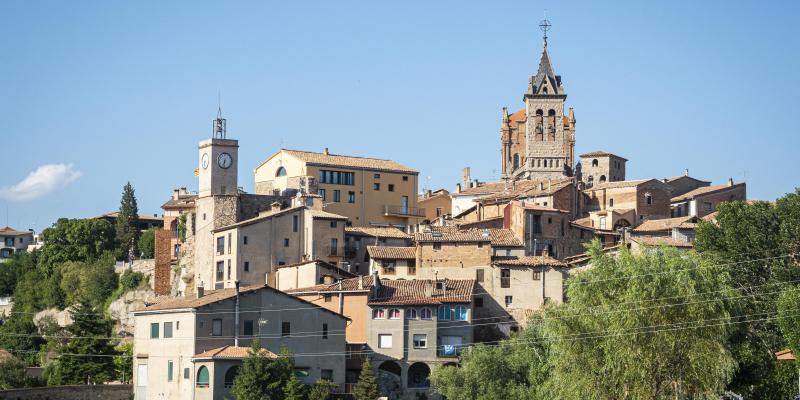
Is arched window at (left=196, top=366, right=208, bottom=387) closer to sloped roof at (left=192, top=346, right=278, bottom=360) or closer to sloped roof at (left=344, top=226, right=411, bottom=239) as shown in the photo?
sloped roof at (left=192, top=346, right=278, bottom=360)

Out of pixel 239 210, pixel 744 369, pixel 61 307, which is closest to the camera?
pixel 744 369

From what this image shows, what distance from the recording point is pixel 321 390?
71188mm

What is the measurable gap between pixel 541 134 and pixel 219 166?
59757 mm

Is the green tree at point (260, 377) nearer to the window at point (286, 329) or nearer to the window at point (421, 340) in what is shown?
the window at point (286, 329)

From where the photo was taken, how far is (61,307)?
4414 inches

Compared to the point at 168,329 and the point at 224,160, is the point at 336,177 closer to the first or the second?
the point at 224,160

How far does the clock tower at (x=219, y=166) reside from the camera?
92.2 m

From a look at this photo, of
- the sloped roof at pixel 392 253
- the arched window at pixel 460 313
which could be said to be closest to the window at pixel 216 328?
the arched window at pixel 460 313

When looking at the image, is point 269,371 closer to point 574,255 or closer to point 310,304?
point 310,304

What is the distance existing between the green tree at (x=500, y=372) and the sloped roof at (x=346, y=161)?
1238 inches

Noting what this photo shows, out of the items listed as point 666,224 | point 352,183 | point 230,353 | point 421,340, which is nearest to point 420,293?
point 421,340

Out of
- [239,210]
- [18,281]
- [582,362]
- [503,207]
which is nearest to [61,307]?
[18,281]

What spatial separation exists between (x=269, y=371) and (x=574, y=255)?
100ft

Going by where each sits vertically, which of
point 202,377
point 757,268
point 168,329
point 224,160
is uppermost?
point 224,160
